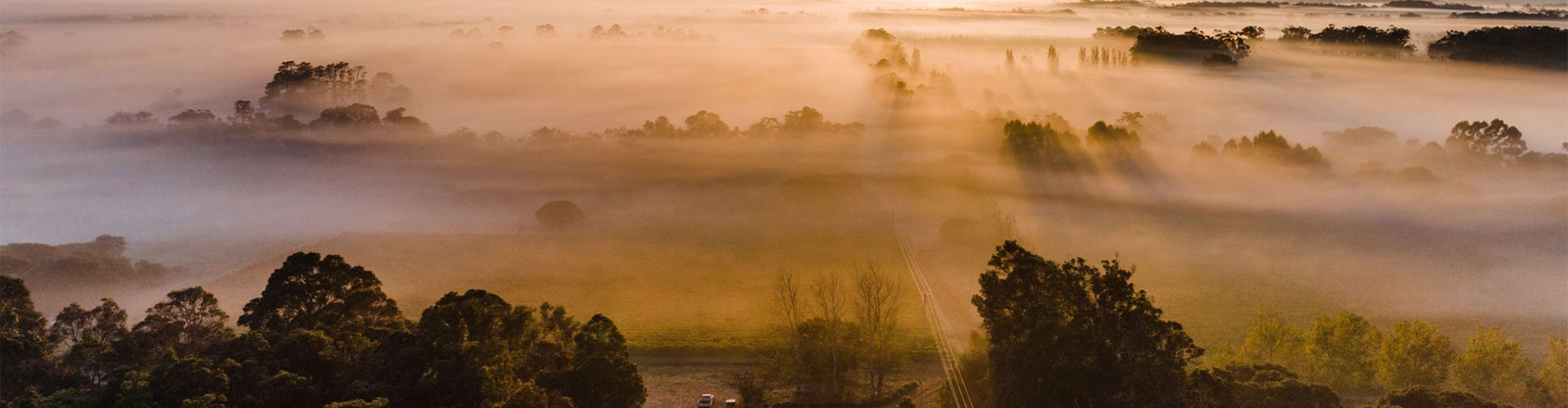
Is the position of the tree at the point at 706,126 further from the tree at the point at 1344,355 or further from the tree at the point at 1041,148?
the tree at the point at 1344,355

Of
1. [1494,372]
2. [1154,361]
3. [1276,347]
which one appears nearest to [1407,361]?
[1494,372]

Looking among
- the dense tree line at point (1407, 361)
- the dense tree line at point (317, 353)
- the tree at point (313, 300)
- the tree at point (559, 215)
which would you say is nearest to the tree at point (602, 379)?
the dense tree line at point (317, 353)

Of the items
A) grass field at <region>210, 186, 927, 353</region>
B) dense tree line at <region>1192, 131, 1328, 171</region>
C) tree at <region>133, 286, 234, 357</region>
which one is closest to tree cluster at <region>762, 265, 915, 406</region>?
grass field at <region>210, 186, 927, 353</region>

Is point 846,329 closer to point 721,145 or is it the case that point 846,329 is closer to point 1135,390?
point 1135,390

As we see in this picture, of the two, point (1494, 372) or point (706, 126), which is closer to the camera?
point (1494, 372)

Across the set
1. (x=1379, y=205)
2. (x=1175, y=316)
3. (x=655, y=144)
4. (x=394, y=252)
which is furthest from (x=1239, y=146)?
(x=394, y=252)

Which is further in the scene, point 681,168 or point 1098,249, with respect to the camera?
point 681,168

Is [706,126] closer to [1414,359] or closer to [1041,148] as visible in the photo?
[1041,148]
